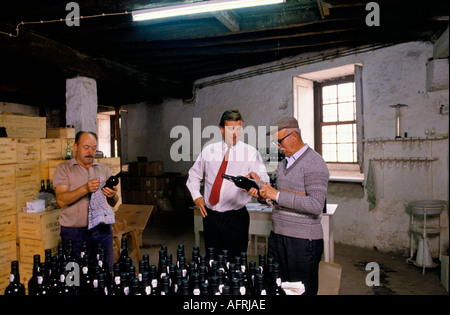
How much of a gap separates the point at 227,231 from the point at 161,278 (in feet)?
3.35

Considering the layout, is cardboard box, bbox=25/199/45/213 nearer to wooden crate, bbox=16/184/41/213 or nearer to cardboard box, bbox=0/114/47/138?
wooden crate, bbox=16/184/41/213

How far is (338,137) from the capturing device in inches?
235

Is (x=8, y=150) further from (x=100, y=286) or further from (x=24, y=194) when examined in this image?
(x=100, y=286)

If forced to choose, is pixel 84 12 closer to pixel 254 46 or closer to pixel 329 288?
pixel 254 46

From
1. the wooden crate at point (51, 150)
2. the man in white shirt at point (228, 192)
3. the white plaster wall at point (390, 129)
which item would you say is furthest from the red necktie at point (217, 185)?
the white plaster wall at point (390, 129)

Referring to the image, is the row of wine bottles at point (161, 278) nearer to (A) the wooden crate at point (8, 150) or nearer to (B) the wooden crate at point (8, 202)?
(B) the wooden crate at point (8, 202)

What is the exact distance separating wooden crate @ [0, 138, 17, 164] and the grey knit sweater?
9.55ft

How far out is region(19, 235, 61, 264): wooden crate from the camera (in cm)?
327

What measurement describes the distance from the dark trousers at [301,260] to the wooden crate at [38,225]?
2562 millimetres

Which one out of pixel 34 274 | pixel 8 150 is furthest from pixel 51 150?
pixel 34 274

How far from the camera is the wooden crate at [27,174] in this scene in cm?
343

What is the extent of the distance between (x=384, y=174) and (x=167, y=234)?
404 cm

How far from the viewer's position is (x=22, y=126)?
3.64 m
